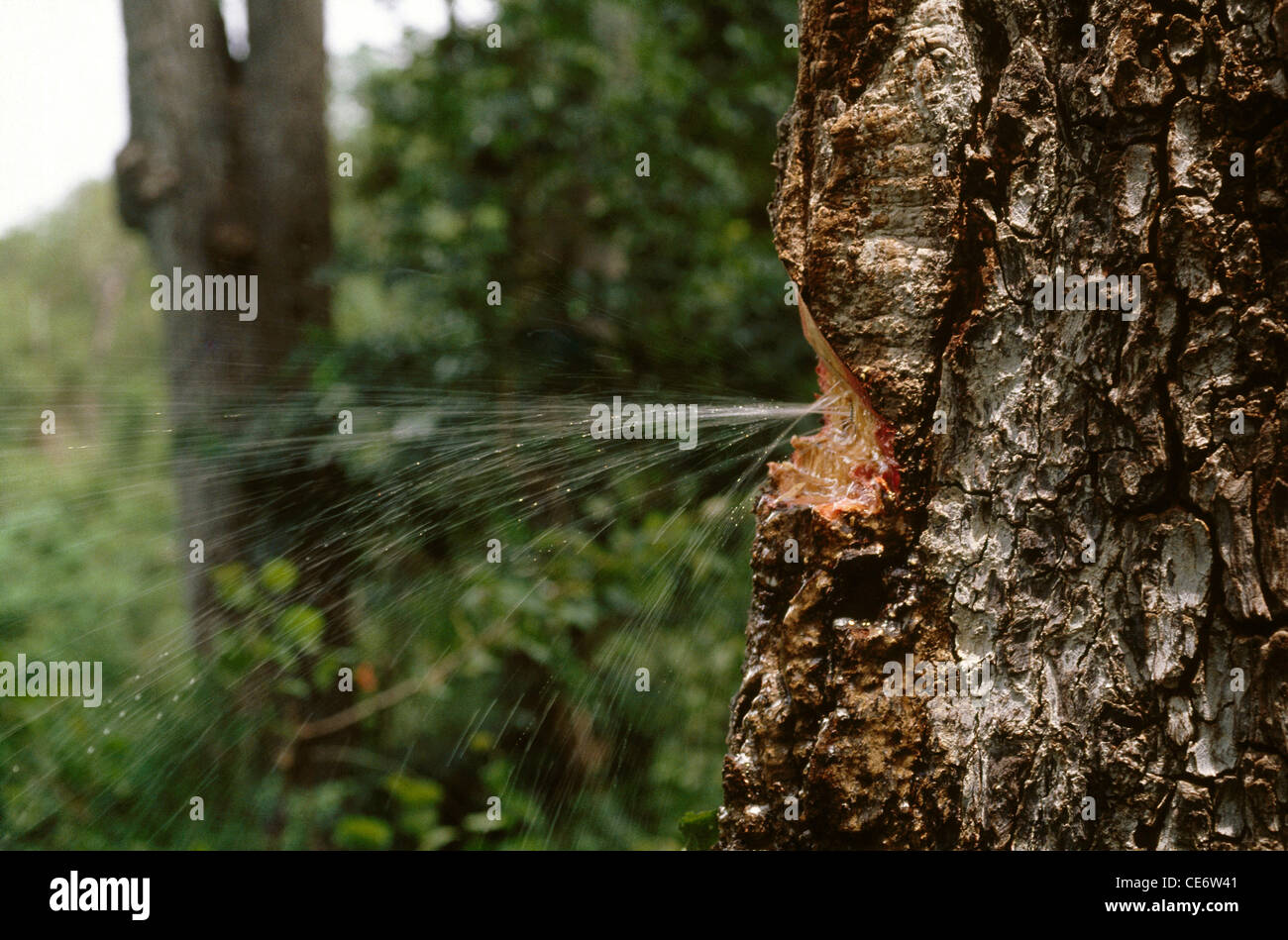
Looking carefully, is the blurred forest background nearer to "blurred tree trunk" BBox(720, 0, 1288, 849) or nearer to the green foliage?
the green foliage

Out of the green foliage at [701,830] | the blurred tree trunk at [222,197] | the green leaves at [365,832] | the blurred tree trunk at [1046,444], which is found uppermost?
the blurred tree trunk at [222,197]

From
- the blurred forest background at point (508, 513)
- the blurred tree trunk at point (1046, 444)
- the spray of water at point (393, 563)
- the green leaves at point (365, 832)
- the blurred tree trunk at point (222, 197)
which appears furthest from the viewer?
the blurred tree trunk at point (222, 197)

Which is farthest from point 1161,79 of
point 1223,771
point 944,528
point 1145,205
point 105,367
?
point 105,367

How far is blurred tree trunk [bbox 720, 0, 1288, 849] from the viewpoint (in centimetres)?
139

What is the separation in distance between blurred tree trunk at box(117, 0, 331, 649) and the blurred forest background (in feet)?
0.73

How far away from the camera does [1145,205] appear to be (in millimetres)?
1418

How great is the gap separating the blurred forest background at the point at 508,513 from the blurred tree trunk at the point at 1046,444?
5.15 ft

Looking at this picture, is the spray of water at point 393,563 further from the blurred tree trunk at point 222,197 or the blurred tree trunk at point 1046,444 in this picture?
the blurred tree trunk at point 1046,444

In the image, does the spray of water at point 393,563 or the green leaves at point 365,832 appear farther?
the spray of water at point 393,563

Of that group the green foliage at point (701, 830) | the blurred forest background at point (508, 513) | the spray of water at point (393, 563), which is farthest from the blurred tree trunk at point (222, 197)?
the green foliage at point (701, 830)

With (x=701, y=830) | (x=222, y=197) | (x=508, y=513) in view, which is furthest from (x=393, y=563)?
(x=701, y=830)

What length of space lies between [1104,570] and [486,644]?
10.7 feet

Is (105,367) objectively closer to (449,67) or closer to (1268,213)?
(449,67)

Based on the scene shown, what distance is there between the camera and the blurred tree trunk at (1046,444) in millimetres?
1386
